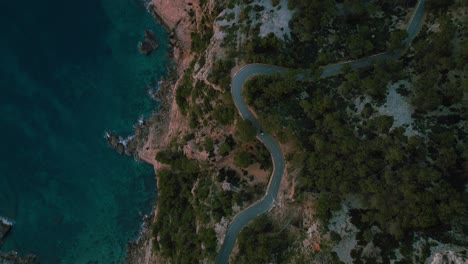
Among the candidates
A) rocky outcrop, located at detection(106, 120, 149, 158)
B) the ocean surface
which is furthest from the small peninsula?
the ocean surface

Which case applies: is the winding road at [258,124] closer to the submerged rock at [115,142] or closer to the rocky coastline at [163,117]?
the rocky coastline at [163,117]

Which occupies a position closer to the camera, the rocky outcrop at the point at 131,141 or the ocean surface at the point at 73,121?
the ocean surface at the point at 73,121

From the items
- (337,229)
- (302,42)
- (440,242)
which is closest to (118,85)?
(302,42)

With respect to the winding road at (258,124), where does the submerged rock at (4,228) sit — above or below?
above

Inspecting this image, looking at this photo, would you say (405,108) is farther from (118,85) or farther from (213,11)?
(118,85)

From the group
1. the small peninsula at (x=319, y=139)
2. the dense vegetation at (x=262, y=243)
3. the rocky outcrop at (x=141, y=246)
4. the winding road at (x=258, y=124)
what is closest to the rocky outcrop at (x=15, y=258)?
the rocky outcrop at (x=141, y=246)
